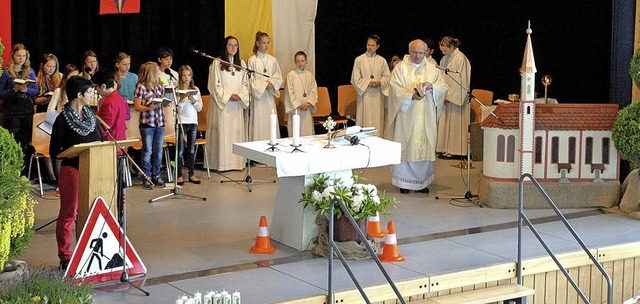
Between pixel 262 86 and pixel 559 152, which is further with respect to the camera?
pixel 262 86

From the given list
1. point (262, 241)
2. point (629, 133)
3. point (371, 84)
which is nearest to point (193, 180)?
point (371, 84)

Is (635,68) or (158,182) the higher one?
(635,68)

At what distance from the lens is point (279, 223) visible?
→ 374 inches

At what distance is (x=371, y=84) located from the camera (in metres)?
14.3

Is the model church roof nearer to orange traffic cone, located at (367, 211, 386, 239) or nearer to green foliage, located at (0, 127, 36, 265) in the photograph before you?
orange traffic cone, located at (367, 211, 386, 239)

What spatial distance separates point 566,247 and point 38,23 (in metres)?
6.70

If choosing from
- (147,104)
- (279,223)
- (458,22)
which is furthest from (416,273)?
(458,22)

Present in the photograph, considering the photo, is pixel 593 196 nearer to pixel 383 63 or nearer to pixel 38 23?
pixel 383 63

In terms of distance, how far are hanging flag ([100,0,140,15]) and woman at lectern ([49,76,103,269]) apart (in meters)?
4.73

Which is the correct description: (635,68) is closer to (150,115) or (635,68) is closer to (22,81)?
(150,115)

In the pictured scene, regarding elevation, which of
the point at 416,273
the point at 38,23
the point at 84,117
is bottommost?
the point at 416,273

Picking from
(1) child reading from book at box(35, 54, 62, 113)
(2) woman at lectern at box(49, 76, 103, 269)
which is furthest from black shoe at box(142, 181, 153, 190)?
(2) woman at lectern at box(49, 76, 103, 269)

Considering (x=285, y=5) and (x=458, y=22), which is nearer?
(x=285, y=5)

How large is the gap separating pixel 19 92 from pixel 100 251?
4301 mm
